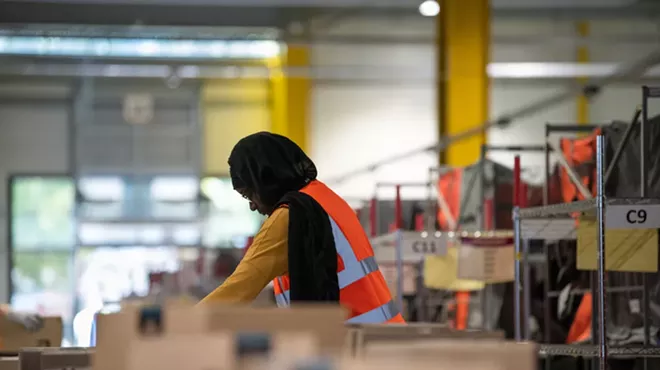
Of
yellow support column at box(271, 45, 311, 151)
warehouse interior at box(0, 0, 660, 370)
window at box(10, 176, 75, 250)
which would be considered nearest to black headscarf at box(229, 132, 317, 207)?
warehouse interior at box(0, 0, 660, 370)

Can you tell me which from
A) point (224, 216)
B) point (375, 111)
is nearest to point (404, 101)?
point (375, 111)

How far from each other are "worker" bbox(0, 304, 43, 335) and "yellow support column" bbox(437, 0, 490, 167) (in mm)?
9951

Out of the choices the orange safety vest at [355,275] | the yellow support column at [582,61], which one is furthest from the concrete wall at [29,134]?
the orange safety vest at [355,275]

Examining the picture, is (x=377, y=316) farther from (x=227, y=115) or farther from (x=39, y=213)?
(x=39, y=213)

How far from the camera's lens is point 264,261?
3896 millimetres

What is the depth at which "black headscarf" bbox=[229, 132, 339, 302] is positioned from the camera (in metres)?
3.84

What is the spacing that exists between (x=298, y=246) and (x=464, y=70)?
41.1 ft

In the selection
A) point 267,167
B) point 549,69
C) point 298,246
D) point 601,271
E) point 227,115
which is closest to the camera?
point 298,246

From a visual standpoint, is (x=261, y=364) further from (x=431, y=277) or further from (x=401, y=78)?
(x=401, y=78)

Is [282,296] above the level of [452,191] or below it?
below

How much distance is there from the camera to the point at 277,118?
2028 centimetres

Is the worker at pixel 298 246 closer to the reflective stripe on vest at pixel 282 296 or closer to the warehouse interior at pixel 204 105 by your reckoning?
the reflective stripe on vest at pixel 282 296

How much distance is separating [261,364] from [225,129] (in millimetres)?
19204

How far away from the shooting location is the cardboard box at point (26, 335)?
21.3 feet
